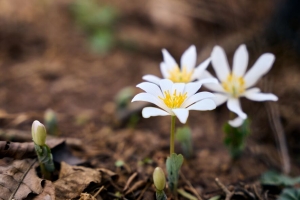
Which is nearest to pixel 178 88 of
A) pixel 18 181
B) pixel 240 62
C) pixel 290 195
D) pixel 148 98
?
pixel 148 98

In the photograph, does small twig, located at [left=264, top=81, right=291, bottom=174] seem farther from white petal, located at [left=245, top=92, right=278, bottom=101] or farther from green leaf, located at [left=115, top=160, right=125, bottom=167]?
green leaf, located at [left=115, top=160, right=125, bottom=167]

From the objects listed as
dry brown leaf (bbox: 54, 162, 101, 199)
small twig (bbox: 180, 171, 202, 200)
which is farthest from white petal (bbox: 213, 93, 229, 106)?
dry brown leaf (bbox: 54, 162, 101, 199)

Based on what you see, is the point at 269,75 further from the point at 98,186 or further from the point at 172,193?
the point at 98,186

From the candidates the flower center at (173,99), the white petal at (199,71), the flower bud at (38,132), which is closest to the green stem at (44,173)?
the flower bud at (38,132)

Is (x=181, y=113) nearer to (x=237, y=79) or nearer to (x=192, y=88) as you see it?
(x=192, y=88)

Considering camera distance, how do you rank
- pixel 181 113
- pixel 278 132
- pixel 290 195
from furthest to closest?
1. pixel 278 132
2. pixel 290 195
3. pixel 181 113

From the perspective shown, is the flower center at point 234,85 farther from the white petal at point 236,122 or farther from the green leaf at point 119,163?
the green leaf at point 119,163
